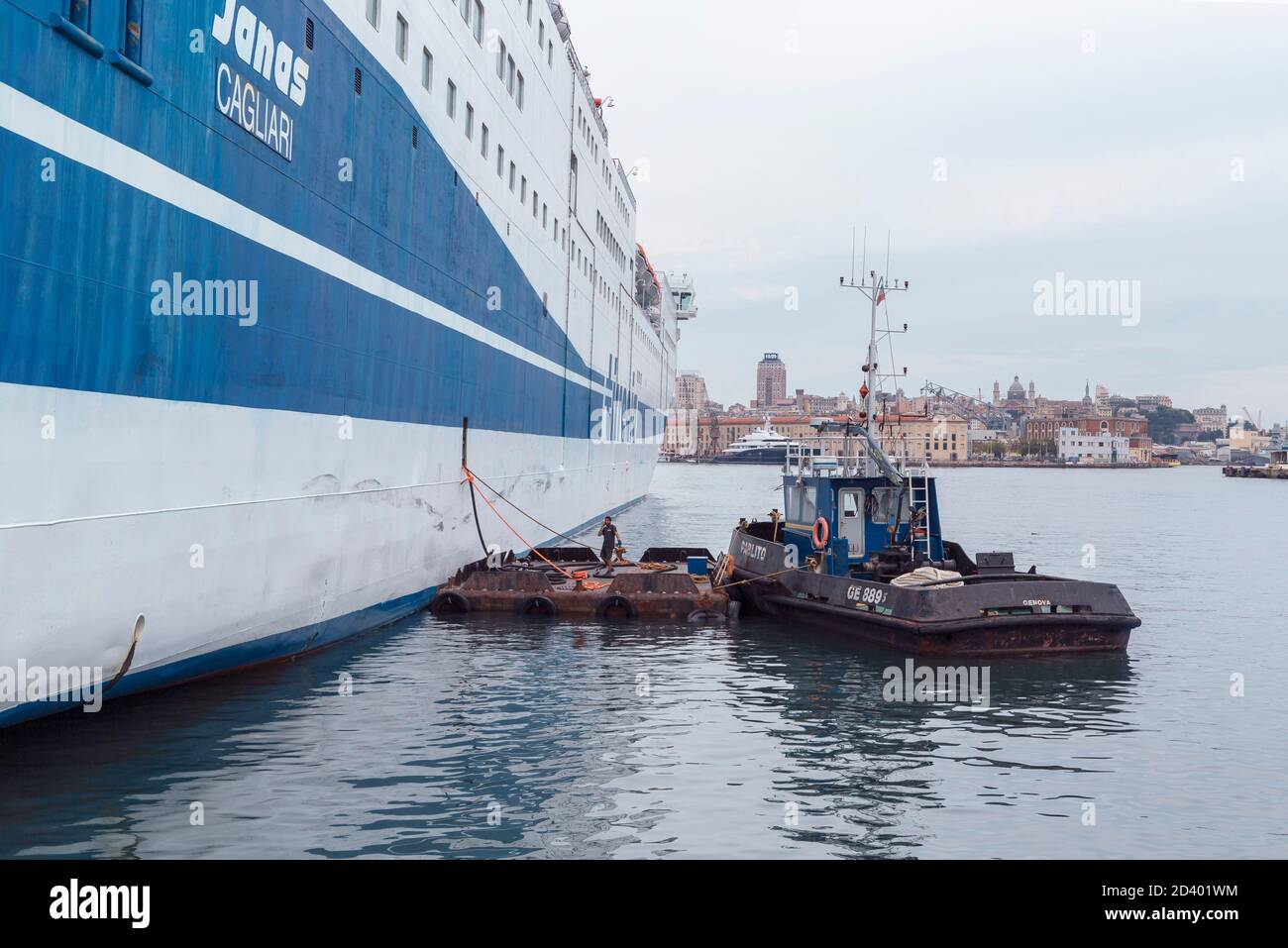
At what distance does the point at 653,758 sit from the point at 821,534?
1061 centimetres

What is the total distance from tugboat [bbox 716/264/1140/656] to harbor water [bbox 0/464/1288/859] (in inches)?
25.5

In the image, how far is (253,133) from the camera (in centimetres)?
1388

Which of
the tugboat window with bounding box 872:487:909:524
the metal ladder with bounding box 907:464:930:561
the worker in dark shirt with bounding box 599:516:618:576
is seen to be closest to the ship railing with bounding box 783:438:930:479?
the metal ladder with bounding box 907:464:930:561

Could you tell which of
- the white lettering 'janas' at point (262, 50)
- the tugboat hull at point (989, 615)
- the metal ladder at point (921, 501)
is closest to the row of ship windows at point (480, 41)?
the white lettering 'janas' at point (262, 50)

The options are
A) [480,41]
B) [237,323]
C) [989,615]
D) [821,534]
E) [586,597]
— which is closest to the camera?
[237,323]

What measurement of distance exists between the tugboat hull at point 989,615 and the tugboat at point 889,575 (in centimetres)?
2

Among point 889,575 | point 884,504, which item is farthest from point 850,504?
point 889,575

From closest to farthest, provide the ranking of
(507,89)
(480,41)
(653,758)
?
(653,758) → (480,41) → (507,89)

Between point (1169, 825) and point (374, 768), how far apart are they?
8.21 meters

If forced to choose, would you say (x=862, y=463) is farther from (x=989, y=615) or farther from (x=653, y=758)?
(x=653, y=758)

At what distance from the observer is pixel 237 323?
43.7 feet

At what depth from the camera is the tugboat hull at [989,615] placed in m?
18.0
